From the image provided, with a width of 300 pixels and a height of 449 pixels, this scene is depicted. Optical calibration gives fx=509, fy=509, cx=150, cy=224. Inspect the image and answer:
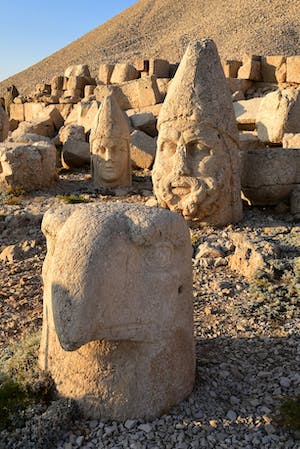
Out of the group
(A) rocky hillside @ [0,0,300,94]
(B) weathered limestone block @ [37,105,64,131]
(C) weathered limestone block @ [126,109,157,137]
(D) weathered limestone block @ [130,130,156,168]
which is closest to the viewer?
(D) weathered limestone block @ [130,130,156,168]

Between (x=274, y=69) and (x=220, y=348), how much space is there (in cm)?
1549

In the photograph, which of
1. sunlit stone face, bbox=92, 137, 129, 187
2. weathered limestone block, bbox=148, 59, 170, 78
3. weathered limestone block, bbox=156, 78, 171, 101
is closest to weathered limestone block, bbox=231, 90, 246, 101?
weathered limestone block, bbox=156, 78, 171, 101

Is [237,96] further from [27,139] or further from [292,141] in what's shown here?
[292,141]

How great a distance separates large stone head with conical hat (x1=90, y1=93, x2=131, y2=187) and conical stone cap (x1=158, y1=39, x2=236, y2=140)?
11.3 feet

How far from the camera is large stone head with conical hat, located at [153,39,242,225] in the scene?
709cm

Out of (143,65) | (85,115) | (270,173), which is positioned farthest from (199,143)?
(143,65)

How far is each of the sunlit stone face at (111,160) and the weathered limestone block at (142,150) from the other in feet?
5.70

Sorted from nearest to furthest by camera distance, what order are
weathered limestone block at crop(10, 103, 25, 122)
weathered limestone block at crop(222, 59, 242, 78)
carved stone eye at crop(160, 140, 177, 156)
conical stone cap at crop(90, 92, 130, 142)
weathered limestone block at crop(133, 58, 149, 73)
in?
Result: carved stone eye at crop(160, 140, 177, 156), conical stone cap at crop(90, 92, 130, 142), weathered limestone block at crop(222, 59, 242, 78), weathered limestone block at crop(133, 58, 149, 73), weathered limestone block at crop(10, 103, 25, 122)

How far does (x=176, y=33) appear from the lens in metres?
39.2

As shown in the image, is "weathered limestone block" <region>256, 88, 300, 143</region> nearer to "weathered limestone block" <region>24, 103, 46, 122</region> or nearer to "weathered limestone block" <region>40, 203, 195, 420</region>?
"weathered limestone block" <region>40, 203, 195, 420</region>

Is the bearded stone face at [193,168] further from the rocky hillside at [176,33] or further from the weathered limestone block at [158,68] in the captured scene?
the rocky hillside at [176,33]

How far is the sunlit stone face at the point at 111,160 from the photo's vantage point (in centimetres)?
1060

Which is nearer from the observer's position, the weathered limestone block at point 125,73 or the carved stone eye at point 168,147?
the carved stone eye at point 168,147

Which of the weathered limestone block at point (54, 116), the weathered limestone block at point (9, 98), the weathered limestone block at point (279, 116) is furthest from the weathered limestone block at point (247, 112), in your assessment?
the weathered limestone block at point (9, 98)
